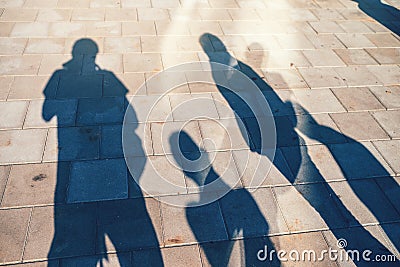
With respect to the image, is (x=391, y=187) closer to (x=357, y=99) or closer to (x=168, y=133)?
(x=357, y=99)

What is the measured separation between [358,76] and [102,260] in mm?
6030

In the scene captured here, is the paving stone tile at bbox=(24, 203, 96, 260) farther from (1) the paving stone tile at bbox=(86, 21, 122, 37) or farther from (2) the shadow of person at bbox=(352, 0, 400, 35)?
(2) the shadow of person at bbox=(352, 0, 400, 35)

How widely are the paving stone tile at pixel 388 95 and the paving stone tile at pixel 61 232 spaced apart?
5583 millimetres

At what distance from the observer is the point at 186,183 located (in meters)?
4.63

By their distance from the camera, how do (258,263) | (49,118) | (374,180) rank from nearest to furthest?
(258,263)
(374,180)
(49,118)

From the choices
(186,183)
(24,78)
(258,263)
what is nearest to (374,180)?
(258,263)

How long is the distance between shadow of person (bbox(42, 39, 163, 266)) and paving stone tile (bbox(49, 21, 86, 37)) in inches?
43.2

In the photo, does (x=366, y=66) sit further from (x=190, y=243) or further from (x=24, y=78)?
(x=24, y=78)

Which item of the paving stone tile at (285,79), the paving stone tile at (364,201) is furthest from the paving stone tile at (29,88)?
the paving stone tile at (364,201)

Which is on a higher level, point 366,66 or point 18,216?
point 366,66

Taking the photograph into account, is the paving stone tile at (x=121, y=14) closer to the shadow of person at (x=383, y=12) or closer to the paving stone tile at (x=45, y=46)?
the paving stone tile at (x=45, y=46)

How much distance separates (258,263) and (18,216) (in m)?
3.03

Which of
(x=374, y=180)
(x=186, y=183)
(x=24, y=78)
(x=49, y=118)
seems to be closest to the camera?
(x=186, y=183)

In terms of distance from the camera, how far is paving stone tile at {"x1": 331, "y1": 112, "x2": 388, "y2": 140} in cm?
559
